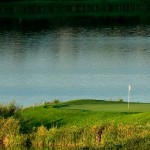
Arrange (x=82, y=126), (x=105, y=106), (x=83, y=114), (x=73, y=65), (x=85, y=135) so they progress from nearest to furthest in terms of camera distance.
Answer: (x=85, y=135), (x=82, y=126), (x=83, y=114), (x=105, y=106), (x=73, y=65)

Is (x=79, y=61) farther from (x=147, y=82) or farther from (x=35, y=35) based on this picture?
(x=35, y=35)

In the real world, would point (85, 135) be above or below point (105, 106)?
below

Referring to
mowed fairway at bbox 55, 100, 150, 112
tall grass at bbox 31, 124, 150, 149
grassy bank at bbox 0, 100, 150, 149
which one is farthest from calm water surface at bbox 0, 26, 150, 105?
tall grass at bbox 31, 124, 150, 149

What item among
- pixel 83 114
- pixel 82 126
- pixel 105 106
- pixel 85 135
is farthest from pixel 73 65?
pixel 85 135

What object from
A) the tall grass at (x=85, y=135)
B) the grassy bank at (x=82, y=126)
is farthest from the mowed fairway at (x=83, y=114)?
the tall grass at (x=85, y=135)

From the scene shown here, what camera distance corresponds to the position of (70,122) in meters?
18.5

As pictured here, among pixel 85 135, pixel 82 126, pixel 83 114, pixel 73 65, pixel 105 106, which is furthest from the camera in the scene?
pixel 73 65

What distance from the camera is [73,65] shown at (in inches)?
1861

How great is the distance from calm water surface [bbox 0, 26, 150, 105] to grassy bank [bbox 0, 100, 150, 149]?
13.9 meters

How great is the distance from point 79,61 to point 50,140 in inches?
1343

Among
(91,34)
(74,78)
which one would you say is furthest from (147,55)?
(91,34)

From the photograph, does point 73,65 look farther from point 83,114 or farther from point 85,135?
point 85,135

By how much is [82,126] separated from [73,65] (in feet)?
101

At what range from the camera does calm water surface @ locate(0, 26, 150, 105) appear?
36594 mm
